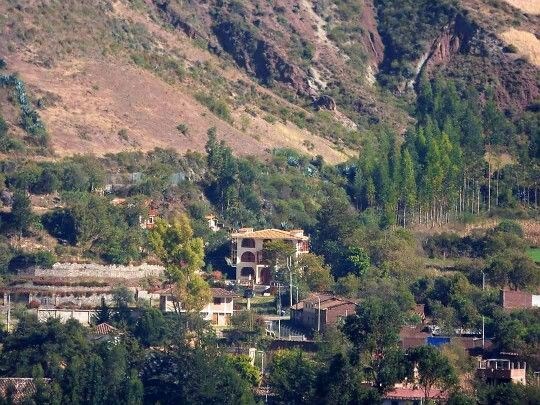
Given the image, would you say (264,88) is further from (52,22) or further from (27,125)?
(27,125)

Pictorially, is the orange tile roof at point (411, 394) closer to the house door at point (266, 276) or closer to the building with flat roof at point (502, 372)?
the building with flat roof at point (502, 372)

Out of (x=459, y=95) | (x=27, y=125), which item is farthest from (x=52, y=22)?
(x=459, y=95)

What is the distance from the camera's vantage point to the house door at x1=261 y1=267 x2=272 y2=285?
101 metres

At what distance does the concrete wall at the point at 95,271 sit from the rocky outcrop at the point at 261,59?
36.7 meters

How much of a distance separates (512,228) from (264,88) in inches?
1013

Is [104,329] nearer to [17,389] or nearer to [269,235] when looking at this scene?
[17,389]

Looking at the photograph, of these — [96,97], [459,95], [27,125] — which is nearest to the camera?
[27,125]

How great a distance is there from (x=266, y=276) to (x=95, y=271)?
27.0 feet

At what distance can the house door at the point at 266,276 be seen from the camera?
100625 millimetres

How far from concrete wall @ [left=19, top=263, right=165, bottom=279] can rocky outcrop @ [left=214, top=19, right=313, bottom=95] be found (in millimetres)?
36652

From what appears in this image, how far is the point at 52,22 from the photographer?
121 meters

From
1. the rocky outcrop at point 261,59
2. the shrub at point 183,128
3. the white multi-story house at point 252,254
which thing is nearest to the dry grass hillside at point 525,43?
the rocky outcrop at point 261,59

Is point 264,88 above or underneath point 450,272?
above

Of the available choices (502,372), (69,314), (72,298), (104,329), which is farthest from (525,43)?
(502,372)
